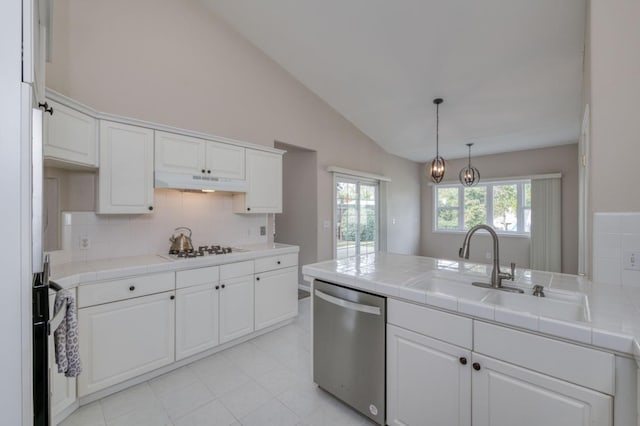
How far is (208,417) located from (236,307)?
39.0 inches

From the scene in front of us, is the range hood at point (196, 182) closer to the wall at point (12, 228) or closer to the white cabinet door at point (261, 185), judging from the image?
the white cabinet door at point (261, 185)

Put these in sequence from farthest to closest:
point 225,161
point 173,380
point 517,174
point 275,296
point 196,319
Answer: point 517,174, point 275,296, point 225,161, point 196,319, point 173,380

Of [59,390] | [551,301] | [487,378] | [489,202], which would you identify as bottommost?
[59,390]

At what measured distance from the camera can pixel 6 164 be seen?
750mm

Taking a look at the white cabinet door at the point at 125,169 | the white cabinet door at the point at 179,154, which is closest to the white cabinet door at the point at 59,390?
the white cabinet door at the point at 125,169

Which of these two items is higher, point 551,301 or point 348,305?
point 551,301

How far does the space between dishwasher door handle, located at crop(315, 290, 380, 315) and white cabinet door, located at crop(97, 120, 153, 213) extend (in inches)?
68.1

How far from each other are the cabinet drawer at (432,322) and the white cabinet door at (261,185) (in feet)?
7.08

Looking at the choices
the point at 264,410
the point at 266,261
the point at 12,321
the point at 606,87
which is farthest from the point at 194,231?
the point at 606,87

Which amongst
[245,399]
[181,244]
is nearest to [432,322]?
[245,399]

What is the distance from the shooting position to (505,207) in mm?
6141

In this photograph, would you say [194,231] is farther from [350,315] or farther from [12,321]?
[12,321]

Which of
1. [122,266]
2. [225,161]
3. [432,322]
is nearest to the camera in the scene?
[432,322]

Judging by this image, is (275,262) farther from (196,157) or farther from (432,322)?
(432,322)
